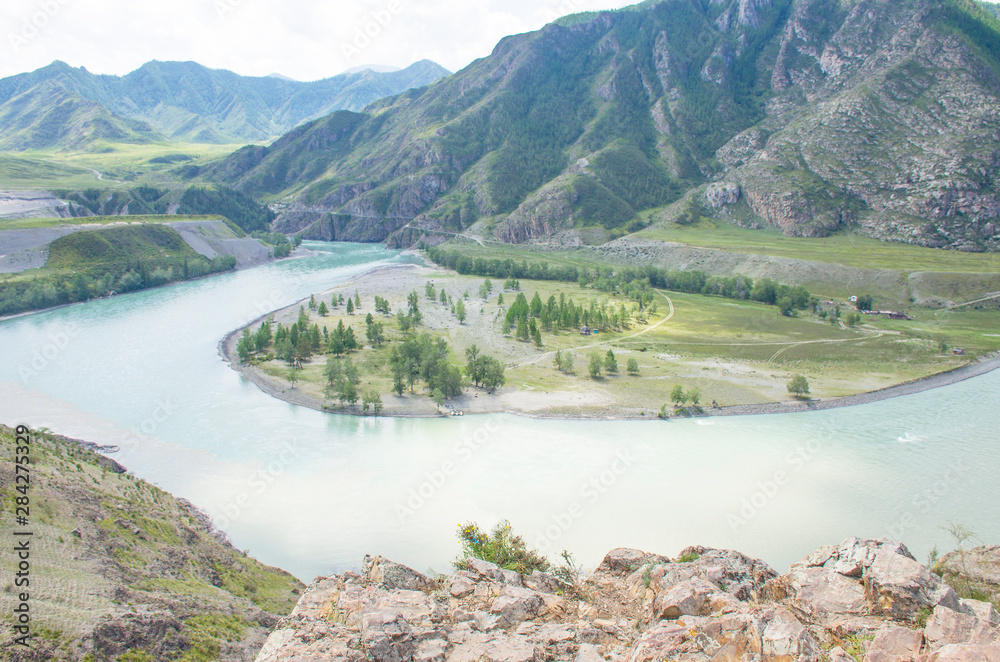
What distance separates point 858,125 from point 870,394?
129047 millimetres

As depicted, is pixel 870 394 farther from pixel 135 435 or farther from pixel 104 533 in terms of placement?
pixel 135 435

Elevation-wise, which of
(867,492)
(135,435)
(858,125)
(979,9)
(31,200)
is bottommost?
(867,492)

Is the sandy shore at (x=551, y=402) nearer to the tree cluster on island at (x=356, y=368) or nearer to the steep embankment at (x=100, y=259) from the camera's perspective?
→ the tree cluster on island at (x=356, y=368)

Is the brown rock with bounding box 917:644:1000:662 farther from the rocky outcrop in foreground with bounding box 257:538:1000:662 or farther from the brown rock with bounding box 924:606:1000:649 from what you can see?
the brown rock with bounding box 924:606:1000:649

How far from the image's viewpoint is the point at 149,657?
54.3 feet

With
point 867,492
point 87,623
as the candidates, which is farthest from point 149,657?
point 867,492

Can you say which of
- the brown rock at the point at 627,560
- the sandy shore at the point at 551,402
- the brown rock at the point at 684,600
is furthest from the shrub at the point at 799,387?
the brown rock at the point at 684,600

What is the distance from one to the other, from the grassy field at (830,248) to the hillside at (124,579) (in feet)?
373

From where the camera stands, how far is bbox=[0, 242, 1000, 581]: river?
33.1 meters

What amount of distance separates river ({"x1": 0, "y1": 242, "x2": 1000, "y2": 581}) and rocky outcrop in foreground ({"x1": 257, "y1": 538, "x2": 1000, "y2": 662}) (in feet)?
44.0

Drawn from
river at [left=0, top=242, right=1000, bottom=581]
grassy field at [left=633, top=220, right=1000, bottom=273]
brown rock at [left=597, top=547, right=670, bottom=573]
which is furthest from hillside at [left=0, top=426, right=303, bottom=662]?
grassy field at [left=633, top=220, right=1000, bottom=273]

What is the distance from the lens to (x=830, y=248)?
12475 centimetres

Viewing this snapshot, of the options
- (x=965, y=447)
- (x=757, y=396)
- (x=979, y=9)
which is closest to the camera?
(x=965, y=447)

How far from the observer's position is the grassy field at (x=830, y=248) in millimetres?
105438
